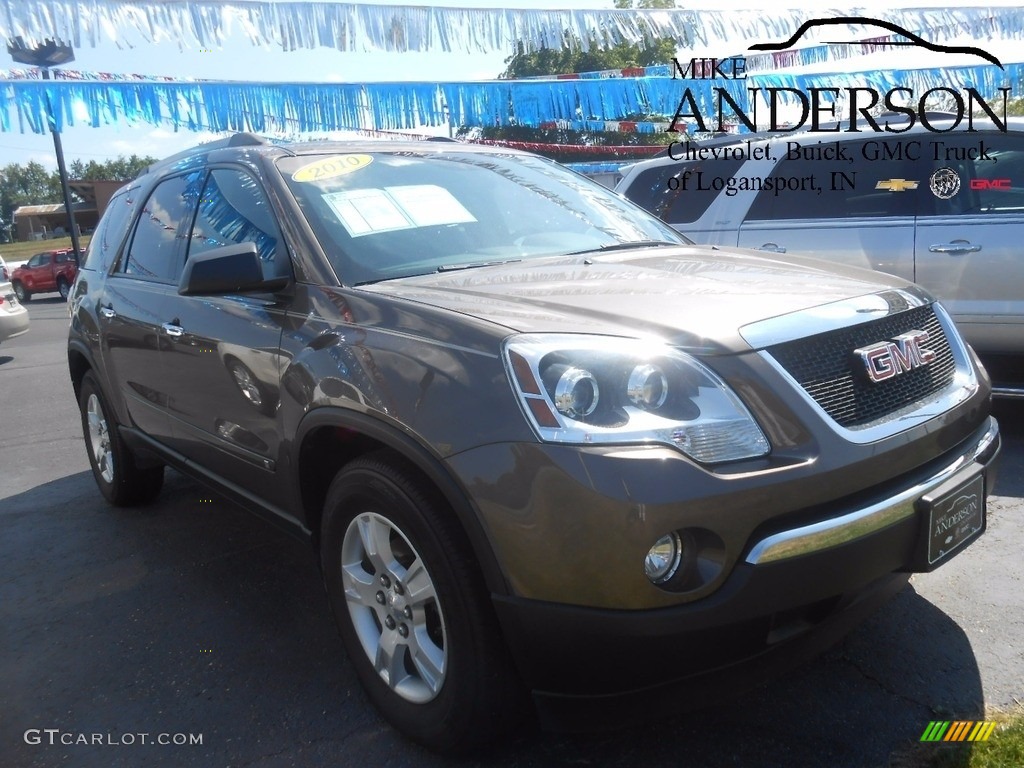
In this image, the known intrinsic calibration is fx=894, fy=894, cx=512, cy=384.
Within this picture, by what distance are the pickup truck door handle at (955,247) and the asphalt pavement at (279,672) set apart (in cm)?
138

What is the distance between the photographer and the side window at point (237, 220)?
3.14 meters

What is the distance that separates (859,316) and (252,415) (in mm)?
2015

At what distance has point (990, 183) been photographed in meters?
5.42

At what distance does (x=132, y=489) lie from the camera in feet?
16.1

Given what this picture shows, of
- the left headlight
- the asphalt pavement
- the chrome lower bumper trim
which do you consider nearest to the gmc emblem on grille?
the chrome lower bumper trim

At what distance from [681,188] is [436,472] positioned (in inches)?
201

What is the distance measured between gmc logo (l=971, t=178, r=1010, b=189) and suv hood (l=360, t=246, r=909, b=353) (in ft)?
9.68

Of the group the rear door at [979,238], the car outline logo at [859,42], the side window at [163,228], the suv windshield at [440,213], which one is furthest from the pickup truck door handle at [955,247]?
the car outline logo at [859,42]

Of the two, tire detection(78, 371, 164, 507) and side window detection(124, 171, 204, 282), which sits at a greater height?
side window detection(124, 171, 204, 282)

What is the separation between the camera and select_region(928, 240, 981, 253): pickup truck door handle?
5312mm

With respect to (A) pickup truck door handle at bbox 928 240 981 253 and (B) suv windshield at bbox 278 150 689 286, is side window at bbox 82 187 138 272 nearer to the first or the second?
(B) suv windshield at bbox 278 150 689 286

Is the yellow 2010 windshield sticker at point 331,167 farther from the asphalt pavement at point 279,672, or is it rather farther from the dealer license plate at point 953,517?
the dealer license plate at point 953,517

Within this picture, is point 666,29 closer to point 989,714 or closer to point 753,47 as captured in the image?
point 753,47

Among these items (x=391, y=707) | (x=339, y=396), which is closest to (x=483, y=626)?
(x=391, y=707)
